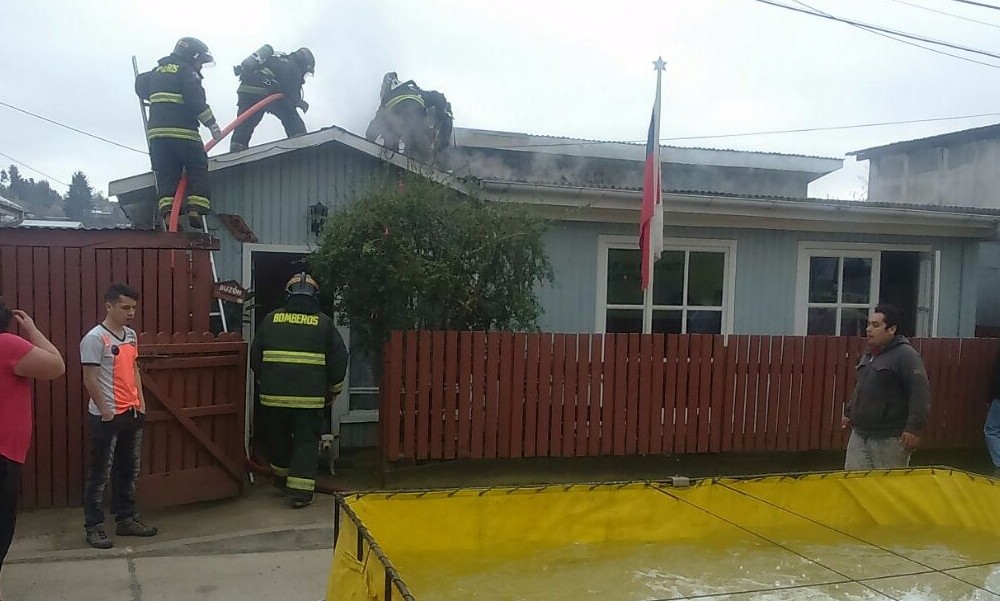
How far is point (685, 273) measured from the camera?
27.4 ft

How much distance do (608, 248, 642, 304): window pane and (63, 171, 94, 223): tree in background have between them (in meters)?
40.0

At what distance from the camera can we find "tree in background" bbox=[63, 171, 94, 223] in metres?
42.9

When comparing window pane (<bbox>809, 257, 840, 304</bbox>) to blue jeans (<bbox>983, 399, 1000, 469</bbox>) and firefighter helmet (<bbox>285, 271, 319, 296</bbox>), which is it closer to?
blue jeans (<bbox>983, 399, 1000, 469</bbox>)

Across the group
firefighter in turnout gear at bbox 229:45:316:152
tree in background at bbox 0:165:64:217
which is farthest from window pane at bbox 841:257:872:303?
tree in background at bbox 0:165:64:217

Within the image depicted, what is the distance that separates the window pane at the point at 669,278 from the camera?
8282mm

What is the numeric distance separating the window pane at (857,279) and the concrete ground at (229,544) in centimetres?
330

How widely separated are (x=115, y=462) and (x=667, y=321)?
552 cm

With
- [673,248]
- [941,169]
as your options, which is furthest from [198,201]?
[941,169]

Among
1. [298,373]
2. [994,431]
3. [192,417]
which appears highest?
[298,373]

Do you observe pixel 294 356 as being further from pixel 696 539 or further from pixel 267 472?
pixel 696 539

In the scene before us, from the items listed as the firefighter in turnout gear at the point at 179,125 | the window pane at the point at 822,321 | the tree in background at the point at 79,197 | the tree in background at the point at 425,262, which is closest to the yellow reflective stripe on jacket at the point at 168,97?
the firefighter in turnout gear at the point at 179,125

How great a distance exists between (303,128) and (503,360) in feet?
14.5

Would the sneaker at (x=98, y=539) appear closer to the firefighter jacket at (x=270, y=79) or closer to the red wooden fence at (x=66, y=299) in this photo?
the red wooden fence at (x=66, y=299)

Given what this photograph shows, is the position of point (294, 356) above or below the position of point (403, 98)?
below
